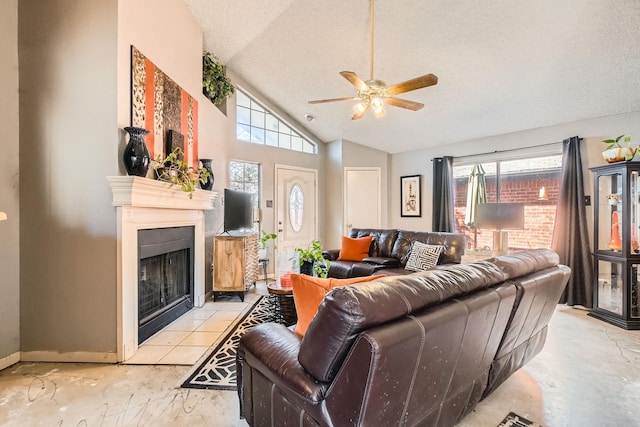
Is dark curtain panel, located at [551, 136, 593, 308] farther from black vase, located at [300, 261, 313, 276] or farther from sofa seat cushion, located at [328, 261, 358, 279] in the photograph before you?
black vase, located at [300, 261, 313, 276]

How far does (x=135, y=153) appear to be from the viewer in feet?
7.70

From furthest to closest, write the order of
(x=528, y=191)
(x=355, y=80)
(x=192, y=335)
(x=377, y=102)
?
Result: (x=528, y=191)
(x=192, y=335)
(x=377, y=102)
(x=355, y=80)

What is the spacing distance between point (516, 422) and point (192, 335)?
2.55 m

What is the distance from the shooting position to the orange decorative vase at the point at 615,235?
Answer: 10.7ft

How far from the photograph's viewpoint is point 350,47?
11.8 ft

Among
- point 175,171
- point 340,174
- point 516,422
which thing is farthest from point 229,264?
point 516,422

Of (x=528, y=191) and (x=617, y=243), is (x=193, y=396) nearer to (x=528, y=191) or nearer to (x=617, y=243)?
(x=617, y=243)

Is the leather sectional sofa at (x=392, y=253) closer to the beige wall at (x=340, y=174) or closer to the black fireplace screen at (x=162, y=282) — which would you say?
the beige wall at (x=340, y=174)

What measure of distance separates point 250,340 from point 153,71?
258cm

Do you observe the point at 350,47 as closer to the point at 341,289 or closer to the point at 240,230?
the point at 240,230

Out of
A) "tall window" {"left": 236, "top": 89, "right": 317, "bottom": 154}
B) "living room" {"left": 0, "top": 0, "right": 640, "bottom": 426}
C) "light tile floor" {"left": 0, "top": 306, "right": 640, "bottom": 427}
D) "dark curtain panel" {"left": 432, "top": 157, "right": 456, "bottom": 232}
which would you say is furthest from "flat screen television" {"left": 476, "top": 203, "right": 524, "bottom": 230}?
"living room" {"left": 0, "top": 0, "right": 640, "bottom": 426}

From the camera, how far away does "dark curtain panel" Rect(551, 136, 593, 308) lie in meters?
3.64

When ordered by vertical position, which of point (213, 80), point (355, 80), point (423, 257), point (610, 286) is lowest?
point (610, 286)

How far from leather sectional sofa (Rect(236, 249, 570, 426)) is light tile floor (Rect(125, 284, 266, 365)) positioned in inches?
43.9
